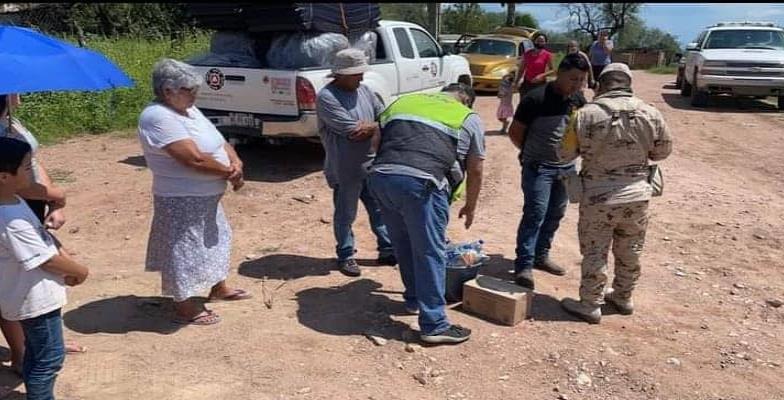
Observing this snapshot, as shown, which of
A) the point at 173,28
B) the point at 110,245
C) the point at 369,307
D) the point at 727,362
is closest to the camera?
the point at 727,362

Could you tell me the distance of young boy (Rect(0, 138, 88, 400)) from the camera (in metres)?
2.85

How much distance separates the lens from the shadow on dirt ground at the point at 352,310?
4352 millimetres

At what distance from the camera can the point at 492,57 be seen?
18.6 meters

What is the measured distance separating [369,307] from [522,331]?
3.43ft

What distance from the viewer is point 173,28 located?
2561 cm

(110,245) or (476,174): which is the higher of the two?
(476,174)

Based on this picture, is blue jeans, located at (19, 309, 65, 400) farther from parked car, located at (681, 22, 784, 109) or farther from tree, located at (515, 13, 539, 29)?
tree, located at (515, 13, 539, 29)

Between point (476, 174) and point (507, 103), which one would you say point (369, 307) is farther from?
point (507, 103)

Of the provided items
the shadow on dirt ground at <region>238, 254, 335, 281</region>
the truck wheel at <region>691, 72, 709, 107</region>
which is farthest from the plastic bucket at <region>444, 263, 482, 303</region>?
the truck wheel at <region>691, 72, 709, 107</region>

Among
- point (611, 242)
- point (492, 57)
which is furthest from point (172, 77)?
point (492, 57)

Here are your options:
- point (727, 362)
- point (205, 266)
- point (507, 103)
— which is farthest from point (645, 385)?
point (507, 103)

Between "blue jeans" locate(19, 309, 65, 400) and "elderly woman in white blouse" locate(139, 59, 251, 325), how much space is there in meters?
1.05

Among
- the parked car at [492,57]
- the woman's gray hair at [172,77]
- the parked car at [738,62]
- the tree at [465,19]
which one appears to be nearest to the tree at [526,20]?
the tree at [465,19]

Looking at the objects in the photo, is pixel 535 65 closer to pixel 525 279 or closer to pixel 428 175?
pixel 525 279
